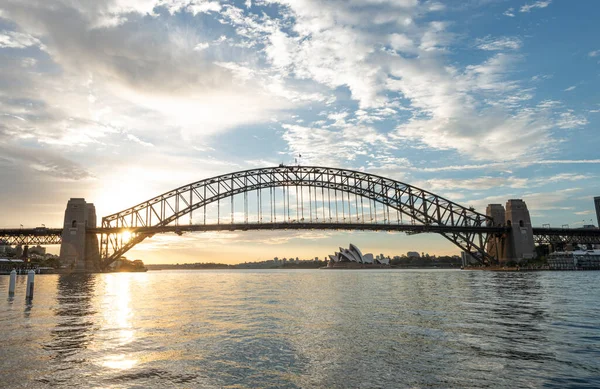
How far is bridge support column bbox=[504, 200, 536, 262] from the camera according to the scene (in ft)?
256

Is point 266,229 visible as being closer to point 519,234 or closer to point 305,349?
point 519,234

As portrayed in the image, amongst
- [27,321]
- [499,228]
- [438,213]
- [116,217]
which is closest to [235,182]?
[116,217]

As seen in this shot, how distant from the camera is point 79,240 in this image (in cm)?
7600

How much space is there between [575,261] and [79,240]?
323 feet

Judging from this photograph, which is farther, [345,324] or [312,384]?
[345,324]

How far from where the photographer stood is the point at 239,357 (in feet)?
31.0

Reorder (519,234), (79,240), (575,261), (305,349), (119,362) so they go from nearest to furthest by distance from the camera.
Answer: (119,362) < (305,349) < (79,240) < (519,234) < (575,261)

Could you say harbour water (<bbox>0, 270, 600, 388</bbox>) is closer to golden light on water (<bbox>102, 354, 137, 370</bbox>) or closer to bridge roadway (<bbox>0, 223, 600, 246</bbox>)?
golden light on water (<bbox>102, 354, 137, 370</bbox>)

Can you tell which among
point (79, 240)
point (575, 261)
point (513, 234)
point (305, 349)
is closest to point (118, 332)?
point (305, 349)

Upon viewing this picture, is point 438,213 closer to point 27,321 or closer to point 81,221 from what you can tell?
point 81,221

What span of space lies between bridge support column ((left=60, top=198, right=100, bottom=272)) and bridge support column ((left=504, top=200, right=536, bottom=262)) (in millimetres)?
80849

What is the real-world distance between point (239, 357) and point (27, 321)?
32.7 feet

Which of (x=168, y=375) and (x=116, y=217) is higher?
(x=116, y=217)

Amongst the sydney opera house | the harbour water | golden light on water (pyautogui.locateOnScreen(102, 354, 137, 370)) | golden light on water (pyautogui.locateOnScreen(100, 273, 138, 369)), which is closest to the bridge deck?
golden light on water (pyautogui.locateOnScreen(100, 273, 138, 369))
